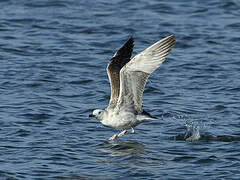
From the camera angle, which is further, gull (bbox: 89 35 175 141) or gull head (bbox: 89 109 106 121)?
gull head (bbox: 89 109 106 121)

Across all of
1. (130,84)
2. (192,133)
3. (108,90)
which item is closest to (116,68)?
(130,84)

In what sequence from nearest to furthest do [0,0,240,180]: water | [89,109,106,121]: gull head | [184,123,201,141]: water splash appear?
[0,0,240,180]: water < [89,109,106,121]: gull head < [184,123,201,141]: water splash

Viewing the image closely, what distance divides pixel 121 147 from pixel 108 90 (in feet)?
12.3

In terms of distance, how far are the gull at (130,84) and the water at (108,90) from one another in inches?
15.9

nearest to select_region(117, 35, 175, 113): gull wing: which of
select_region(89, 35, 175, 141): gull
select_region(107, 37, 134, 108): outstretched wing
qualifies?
select_region(89, 35, 175, 141): gull

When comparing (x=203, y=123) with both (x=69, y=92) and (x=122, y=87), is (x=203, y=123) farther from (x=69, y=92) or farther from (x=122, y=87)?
(x=69, y=92)

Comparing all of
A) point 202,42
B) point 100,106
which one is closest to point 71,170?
point 100,106

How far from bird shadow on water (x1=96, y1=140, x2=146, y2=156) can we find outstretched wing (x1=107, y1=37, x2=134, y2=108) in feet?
2.28

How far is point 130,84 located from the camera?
36.9 ft

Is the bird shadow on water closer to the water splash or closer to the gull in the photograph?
the gull

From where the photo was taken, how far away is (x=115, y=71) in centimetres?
1245

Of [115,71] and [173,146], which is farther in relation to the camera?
[115,71]

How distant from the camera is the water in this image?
35.1ft

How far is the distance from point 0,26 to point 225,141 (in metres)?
10.7
